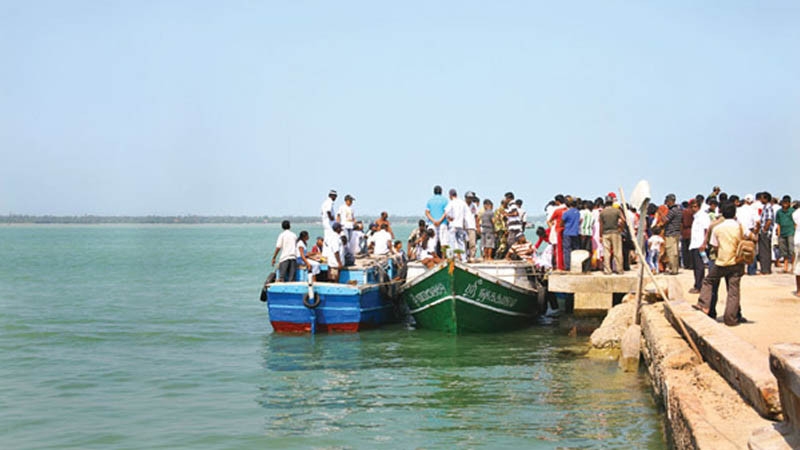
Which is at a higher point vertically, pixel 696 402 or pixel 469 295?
pixel 469 295

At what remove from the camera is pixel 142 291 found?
36781mm

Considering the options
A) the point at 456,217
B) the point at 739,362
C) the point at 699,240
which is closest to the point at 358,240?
the point at 456,217

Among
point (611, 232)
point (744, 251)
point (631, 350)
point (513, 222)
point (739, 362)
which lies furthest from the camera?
point (513, 222)

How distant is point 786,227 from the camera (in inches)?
765

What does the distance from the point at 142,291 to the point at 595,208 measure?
883 inches

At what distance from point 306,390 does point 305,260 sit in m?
4.79

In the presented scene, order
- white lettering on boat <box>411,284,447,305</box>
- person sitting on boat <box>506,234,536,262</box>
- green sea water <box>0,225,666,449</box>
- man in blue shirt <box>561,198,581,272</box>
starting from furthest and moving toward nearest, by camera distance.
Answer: person sitting on boat <box>506,234,536,262</box>, man in blue shirt <box>561,198,581,272</box>, white lettering on boat <box>411,284,447,305</box>, green sea water <box>0,225,666,449</box>

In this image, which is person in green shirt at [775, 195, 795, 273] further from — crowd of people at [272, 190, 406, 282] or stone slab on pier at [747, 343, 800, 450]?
stone slab on pier at [747, 343, 800, 450]

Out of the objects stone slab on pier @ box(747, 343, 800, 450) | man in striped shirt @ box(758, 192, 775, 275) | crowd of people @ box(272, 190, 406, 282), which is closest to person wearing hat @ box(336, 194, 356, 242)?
crowd of people @ box(272, 190, 406, 282)

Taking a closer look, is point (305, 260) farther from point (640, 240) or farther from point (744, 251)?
→ point (744, 251)

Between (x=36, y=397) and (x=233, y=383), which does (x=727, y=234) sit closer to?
(x=233, y=383)

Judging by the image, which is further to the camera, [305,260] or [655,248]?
[655,248]

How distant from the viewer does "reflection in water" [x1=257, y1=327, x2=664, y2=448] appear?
35.7 feet

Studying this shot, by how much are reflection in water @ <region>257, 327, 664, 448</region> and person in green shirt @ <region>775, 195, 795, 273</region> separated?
5671 mm
